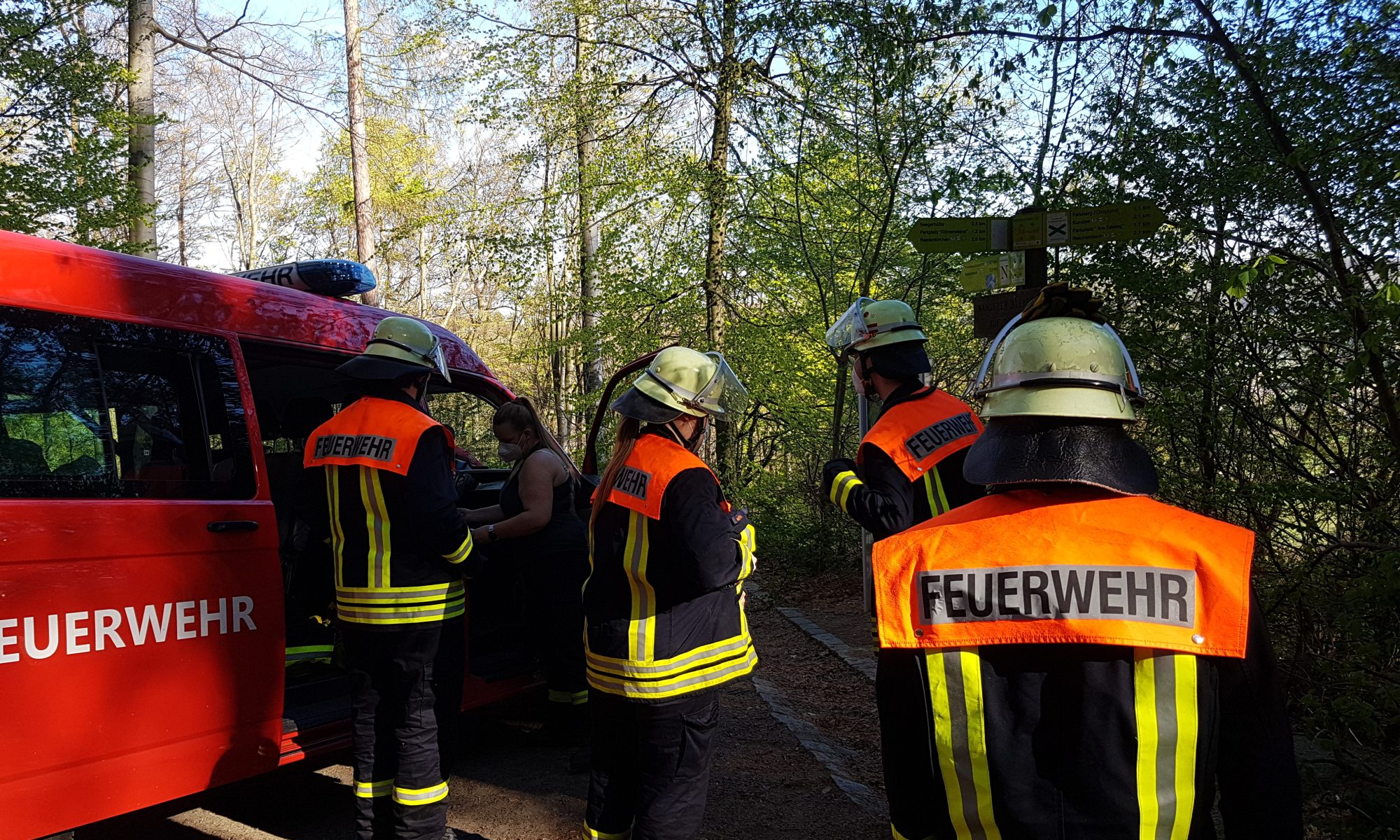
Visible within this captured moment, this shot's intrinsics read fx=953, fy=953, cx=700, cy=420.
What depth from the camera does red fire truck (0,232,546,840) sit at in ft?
9.16

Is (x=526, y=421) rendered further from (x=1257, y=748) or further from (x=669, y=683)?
(x=1257, y=748)

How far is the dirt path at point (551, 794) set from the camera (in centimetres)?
387

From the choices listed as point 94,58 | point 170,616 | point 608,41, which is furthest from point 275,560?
point 608,41

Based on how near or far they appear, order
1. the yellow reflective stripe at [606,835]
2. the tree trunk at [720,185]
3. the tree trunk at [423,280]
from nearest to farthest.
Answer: the yellow reflective stripe at [606,835]
the tree trunk at [720,185]
the tree trunk at [423,280]

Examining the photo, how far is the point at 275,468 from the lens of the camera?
191 inches

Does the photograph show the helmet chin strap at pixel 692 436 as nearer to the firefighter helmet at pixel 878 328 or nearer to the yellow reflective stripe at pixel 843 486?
the yellow reflective stripe at pixel 843 486

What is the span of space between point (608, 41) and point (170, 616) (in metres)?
11.2

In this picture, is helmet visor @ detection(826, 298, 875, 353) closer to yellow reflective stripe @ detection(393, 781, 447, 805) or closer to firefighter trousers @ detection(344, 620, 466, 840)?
firefighter trousers @ detection(344, 620, 466, 840)

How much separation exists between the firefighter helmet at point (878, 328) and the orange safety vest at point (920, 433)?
30 centimetres

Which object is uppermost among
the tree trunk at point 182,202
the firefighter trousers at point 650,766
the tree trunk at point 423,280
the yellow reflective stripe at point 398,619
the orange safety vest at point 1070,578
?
the tree trunk at point 182,202

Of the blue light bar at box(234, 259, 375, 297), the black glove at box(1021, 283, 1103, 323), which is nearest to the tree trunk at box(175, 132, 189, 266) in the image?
the blue light bar at box(234, 259, 375, 297)

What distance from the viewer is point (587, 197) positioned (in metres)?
13.1

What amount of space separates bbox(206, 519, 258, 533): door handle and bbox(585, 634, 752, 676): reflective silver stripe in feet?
4.62

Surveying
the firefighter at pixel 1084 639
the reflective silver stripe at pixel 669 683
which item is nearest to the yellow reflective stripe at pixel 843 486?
the reflective silver stripe at pixel 669 683
